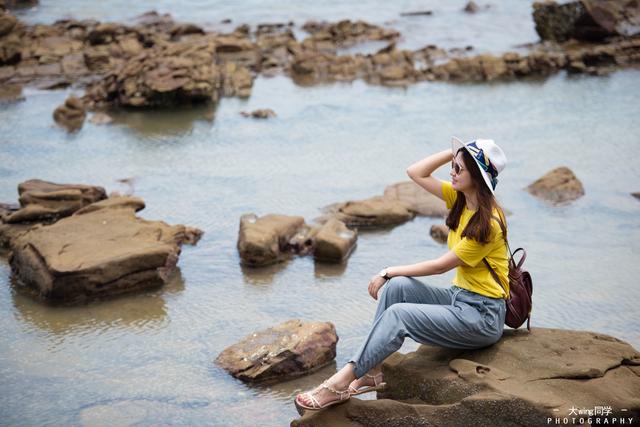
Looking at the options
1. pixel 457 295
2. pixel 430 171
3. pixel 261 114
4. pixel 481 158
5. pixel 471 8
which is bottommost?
pixel 261 114

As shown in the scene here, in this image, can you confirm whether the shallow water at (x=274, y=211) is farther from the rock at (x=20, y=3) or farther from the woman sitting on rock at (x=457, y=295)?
the rock at (x=20, y=3)

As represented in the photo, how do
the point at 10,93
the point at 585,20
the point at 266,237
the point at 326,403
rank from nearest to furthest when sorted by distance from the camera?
the point at 326,403
the point at 266,237
the point at 10,93
the point at 585,20

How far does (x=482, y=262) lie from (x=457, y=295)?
25 cm

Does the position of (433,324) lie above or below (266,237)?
above

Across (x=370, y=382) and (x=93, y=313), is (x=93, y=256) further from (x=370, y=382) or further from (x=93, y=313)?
(x=370, y=382)

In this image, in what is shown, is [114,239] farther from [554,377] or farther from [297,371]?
[554,377]

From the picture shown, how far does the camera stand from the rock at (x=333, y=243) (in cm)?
845

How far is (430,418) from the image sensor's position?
15.9 ft

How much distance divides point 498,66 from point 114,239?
10.2 m

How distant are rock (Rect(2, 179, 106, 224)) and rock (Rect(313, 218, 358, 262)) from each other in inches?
108

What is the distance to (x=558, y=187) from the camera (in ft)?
33.3

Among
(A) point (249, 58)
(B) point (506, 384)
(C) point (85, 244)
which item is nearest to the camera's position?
(B) point (506, 384)

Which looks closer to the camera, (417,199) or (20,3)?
(417,199)

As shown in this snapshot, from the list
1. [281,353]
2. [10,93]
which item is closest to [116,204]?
[281,353]
